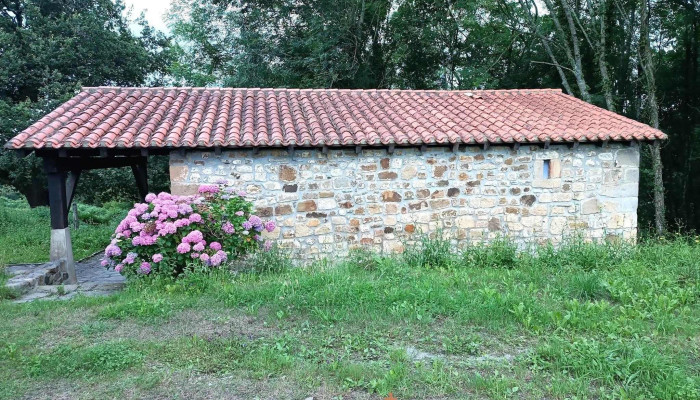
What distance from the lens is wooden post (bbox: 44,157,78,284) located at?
21.6 feet

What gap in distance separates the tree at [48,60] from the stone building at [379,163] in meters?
6.19

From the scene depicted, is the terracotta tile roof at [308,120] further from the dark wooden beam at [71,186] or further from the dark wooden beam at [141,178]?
the dark wooden beam at [141,178]

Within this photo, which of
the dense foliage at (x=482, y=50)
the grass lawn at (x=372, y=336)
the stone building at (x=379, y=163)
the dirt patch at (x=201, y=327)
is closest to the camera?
the grass lawn at (x=372, y=336)

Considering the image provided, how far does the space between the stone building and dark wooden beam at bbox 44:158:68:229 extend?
0.02 metres

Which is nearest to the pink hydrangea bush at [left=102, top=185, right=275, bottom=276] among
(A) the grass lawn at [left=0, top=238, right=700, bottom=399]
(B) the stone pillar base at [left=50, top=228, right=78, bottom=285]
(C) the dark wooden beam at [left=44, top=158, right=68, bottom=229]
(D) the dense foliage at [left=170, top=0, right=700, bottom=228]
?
(A) the grass lawn at [left=0, top=238, right=700, bottom=399]

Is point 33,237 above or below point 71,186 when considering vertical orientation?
below

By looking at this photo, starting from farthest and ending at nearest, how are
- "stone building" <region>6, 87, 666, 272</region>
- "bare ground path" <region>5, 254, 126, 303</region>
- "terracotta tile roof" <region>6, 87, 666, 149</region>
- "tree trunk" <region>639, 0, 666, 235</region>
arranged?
"tree trunk" <region>639, 0, 666, 235</region> < "stone building" <region>6, 87, 666, 272</region> < "terracotta tile roof" <region>6, 87, 666, 149</region> < "bare ground path" <region>5, 254, 126, 303</region>

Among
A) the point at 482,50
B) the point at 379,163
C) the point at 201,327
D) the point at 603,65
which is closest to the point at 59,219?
the point at 201,327

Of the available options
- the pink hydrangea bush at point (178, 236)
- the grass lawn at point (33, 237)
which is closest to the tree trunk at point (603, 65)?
the pink hydrangea bush at point (178, 236)

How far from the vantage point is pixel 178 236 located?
17.7ft

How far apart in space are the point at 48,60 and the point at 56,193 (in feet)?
29.1

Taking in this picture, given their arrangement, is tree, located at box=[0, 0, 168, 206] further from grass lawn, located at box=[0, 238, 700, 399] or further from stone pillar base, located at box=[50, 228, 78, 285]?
grass lawn, located at box=[0, 238, 700, 399]

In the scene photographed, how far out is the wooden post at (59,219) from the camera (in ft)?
Result: 21.6

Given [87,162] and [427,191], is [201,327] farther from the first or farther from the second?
[87,162]
